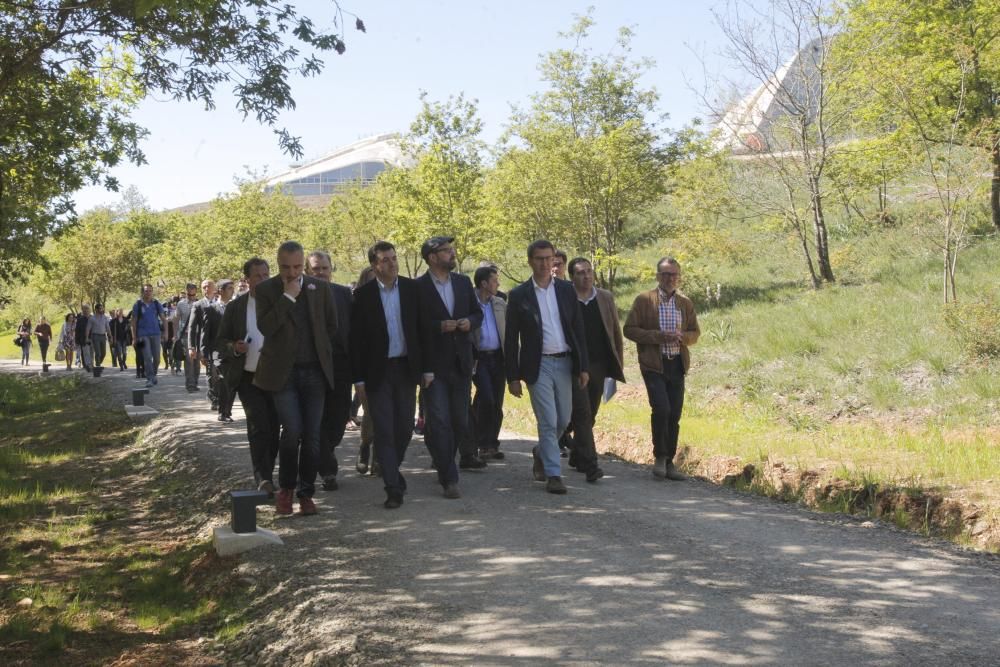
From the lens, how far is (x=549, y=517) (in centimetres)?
743

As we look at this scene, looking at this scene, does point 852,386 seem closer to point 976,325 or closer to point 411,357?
point 976,325

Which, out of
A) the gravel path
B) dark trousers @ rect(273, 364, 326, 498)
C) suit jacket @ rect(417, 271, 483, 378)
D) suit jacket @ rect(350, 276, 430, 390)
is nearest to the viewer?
the gravel path

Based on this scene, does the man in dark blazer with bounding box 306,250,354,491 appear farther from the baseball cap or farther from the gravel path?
the baseball cap

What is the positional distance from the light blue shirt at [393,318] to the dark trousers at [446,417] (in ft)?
1.37

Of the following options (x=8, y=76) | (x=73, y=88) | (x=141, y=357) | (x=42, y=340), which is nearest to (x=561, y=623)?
(x=8, y=76)

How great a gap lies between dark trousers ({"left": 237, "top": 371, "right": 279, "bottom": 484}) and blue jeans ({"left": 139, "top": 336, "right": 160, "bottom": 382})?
43.5 ft

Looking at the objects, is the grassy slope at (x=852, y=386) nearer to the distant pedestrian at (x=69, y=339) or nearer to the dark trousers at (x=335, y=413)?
the dark trousers at (x=335, y=413)

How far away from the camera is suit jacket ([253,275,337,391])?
736 cm

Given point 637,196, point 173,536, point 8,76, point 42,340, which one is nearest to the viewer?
point 173,536

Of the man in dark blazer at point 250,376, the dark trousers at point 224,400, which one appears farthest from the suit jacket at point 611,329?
the dark trousers at point 224,400

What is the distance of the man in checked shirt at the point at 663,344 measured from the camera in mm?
9070

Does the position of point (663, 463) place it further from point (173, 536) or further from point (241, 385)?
point (173, 536)

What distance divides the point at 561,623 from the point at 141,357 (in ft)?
62.5

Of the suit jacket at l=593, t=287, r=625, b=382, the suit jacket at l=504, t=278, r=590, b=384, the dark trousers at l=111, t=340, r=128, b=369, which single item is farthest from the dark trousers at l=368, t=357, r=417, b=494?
the dark trousers at l=111, t=340, r=128, b=369
